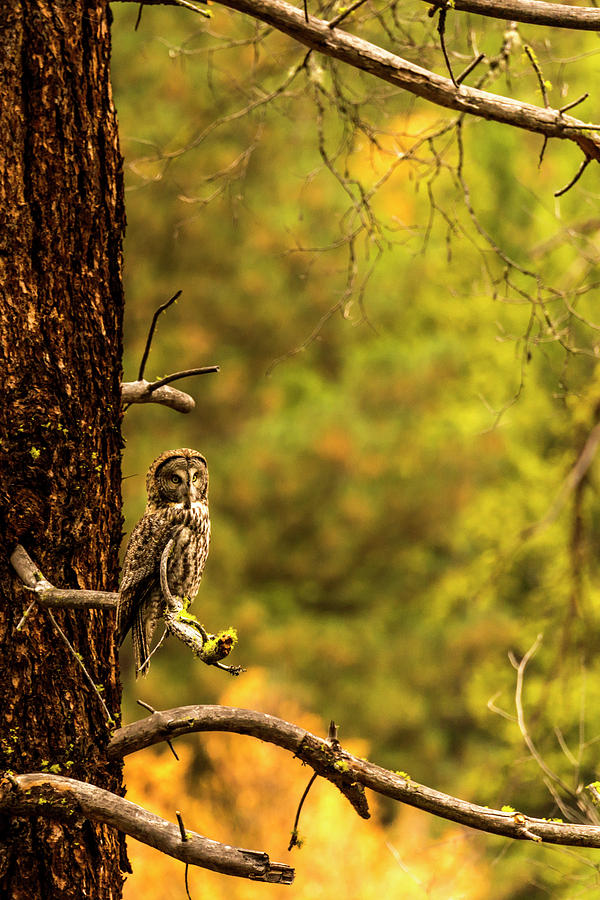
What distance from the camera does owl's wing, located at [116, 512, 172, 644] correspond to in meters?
2.35

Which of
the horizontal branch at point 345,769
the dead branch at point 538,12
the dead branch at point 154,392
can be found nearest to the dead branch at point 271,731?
the horizontal branch at point 345,769

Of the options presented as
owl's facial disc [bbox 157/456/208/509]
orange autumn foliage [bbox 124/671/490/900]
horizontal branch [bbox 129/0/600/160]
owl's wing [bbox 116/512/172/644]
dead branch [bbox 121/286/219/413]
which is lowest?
owl's wing [bbox 116/512/172/644]

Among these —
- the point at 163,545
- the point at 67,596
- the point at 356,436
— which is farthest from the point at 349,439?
the point at 67,596

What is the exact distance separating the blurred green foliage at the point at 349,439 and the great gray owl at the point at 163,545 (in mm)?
5803

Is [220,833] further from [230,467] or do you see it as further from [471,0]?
[471,0]

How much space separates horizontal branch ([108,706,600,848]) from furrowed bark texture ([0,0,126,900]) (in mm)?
114

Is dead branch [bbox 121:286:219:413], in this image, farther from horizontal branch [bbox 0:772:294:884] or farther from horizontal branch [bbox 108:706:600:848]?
horizontal branch [bbox 0:772:294:884]

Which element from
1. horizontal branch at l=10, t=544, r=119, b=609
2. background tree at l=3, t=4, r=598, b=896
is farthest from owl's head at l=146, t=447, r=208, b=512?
background tree at l=3, t=4, r=598, b=896

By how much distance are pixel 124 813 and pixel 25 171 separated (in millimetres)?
1204

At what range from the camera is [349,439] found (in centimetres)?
1001

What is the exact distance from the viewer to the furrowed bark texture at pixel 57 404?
2.03 metres

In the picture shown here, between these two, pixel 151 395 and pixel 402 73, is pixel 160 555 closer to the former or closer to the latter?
pixel 151 395

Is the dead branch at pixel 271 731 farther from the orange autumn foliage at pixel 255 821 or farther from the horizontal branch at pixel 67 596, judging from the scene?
the orange autumn foliage at pixel 255 821

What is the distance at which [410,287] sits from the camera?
11180 mm
